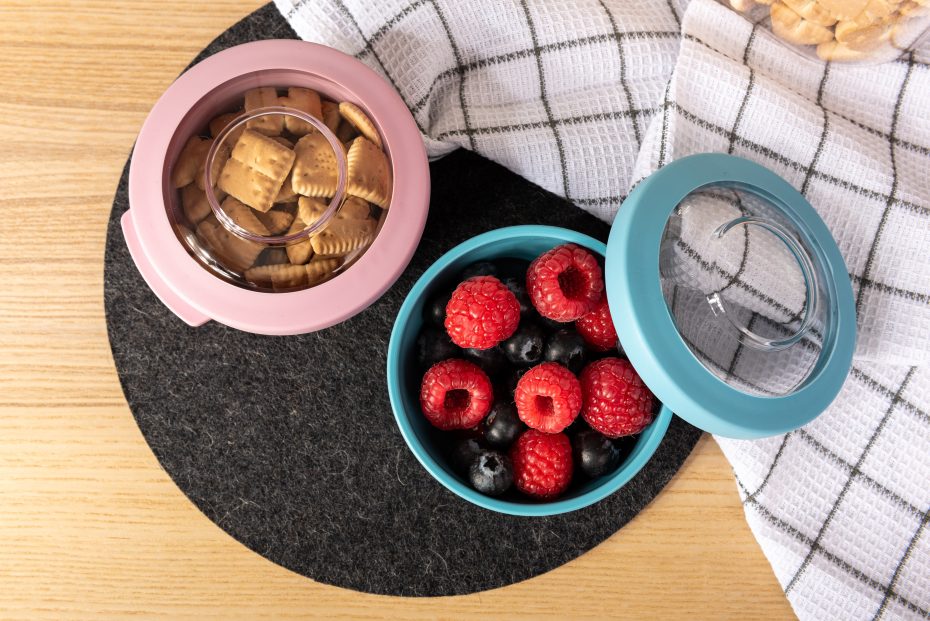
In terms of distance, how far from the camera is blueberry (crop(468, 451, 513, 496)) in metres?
0.55

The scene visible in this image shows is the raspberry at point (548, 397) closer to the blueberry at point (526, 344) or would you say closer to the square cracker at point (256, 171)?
the blueberry at point (526, 344)

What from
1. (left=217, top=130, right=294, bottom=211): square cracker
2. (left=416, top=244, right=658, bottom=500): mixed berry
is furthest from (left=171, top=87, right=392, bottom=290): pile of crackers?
(left=416, top=244, right=658, bottom=500): mixed berry

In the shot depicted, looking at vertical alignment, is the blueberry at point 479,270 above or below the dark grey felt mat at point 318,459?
above

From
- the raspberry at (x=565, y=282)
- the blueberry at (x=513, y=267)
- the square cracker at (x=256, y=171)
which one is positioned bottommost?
the blueberry at (x=513, y=267)

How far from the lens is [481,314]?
526 millimetres

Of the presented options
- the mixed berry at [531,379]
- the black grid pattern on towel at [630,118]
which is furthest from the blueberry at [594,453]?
the black grid pattern on towel at [630,118]

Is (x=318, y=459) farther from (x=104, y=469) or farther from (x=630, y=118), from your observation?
(x=630, y=118)

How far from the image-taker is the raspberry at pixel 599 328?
22.7 inches

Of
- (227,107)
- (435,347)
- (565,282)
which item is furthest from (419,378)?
(227,107)

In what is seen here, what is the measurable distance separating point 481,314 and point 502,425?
0.10 m

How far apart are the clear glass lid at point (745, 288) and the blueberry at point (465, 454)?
0.62 feet

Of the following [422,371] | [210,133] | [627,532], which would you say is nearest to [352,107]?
[210,133]

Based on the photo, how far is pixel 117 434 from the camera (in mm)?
627

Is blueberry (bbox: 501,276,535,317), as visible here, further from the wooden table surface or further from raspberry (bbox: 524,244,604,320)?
the wooden table surface
